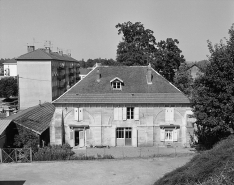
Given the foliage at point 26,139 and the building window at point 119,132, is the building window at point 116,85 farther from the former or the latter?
the foliage at point 26,139

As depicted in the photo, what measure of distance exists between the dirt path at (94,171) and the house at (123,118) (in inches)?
201

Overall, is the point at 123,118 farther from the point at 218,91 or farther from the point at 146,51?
the point at 146,51

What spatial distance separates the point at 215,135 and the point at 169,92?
257 inches

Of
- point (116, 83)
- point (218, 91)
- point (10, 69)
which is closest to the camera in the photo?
point (218, 91)

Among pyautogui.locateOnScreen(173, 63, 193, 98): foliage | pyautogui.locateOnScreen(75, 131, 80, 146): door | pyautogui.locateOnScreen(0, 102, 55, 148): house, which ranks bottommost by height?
pyautogui.locateOnScreen(75, 131, 80, 146): door

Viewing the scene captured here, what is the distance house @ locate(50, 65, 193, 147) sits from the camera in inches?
1183

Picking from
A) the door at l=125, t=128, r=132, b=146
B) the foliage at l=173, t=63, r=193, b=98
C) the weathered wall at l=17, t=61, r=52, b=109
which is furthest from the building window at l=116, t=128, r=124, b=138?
the weathered wall at l=17, t=61, r=52, b=109

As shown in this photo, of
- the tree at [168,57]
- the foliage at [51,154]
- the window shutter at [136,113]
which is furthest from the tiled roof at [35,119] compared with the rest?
the tree at [168,57]

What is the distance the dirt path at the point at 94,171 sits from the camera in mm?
20402

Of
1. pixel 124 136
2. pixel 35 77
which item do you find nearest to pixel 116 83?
pixel 124 136

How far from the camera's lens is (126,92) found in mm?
30781

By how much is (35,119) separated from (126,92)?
33.9 ft

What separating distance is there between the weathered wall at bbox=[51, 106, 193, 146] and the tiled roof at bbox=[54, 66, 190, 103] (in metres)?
0.97

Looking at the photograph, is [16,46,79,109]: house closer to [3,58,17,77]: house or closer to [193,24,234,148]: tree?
[193,24,234,148]: tree
